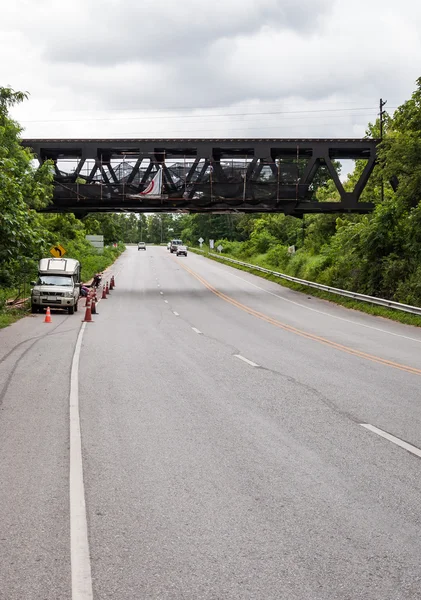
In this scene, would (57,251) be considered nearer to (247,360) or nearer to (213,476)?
(247,360)

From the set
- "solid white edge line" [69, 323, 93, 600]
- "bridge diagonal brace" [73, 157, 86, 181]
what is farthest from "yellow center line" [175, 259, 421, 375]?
"bridge diagonal brace" [73, 157, 86, 181]

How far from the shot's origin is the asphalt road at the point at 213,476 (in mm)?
4500

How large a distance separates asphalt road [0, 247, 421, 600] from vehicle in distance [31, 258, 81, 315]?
14025 mm

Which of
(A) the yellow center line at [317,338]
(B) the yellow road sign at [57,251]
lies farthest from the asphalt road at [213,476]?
(B) the yellow road sign at [57,251]

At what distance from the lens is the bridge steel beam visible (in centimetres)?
4338

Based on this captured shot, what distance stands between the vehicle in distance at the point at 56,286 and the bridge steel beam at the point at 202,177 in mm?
10727

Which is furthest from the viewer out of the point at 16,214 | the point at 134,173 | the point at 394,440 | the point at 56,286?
the point at 134,173

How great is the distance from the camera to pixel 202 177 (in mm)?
43875

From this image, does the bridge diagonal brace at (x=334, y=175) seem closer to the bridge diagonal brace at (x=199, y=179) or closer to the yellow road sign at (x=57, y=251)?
the bridge diagonal brace at (x=199, y=179)

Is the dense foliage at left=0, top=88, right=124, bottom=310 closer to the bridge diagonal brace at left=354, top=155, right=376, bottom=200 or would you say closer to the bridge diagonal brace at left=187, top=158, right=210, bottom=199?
the bridge diagonal brace at left=187, top=158, right=210, bottom=199

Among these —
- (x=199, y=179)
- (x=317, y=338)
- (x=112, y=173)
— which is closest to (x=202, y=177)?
(x=199, y=179)

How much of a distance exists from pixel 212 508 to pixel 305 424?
138 inches

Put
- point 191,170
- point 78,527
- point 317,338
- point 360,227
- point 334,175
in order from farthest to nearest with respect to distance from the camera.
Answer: point 191,170
point 334,175
point 360,227
point 317,338
point 78,527

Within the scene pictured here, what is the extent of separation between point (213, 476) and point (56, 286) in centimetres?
2531
